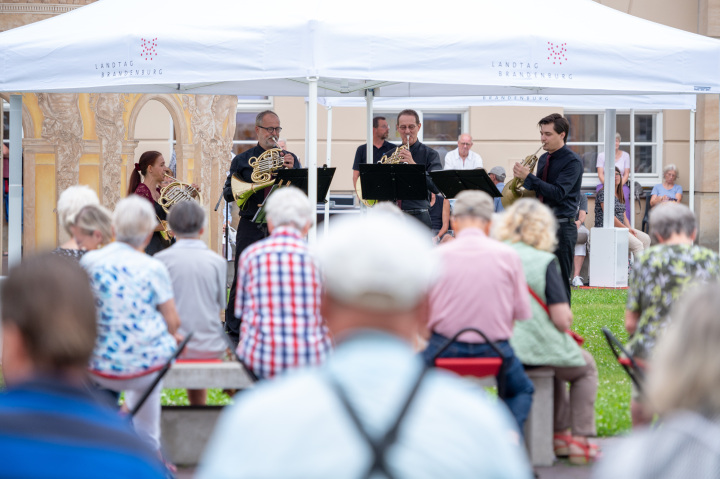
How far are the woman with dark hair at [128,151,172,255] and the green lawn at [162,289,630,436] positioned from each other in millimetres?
1594

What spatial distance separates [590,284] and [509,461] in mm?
12240

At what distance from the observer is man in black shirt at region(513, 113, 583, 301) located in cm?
844

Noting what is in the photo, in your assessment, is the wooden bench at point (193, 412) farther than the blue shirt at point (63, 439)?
Yes

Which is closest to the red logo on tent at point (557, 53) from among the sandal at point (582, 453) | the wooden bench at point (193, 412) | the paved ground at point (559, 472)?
the sandal at point (582, 453)

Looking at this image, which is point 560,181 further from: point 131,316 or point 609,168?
point 131,316

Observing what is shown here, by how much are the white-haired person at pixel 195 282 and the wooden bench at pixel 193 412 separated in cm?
20

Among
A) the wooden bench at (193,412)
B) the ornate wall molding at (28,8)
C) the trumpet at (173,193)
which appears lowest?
the wooden bench at (193,412)

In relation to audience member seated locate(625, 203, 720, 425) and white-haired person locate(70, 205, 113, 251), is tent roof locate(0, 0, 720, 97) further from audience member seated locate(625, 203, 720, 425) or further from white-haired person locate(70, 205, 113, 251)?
audience member seated locate(625, 203, 720, 425)

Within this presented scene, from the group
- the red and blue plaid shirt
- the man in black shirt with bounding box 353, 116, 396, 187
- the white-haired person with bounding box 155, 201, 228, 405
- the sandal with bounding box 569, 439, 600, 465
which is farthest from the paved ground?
the man in black shirt with bounding box 353, 116, 396, 187

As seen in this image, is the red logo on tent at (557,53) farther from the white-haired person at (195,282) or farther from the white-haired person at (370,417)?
the white-haired person at (370,417)

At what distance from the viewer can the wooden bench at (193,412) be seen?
5.08 metres

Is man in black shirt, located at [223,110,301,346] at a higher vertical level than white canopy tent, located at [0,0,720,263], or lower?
lower

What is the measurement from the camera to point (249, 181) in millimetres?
8312

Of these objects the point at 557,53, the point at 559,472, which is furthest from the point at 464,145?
the point at 559,472
